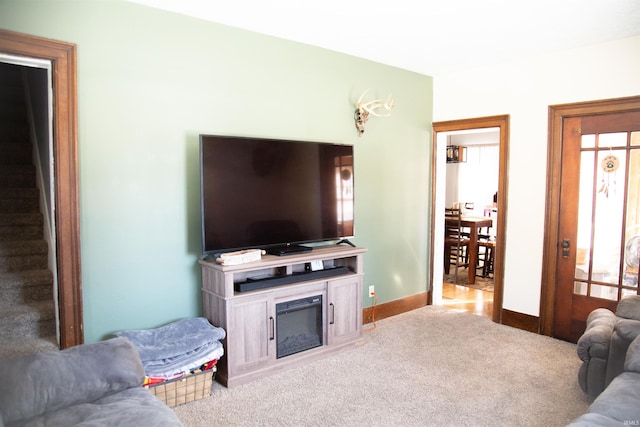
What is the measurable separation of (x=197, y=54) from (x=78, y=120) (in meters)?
0.95

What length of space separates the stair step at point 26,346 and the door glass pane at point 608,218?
4267 mm

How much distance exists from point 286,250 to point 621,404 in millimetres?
2274

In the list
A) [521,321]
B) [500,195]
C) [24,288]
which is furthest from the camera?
[500,195]

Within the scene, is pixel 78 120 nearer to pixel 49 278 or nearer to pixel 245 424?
pixel 49 278

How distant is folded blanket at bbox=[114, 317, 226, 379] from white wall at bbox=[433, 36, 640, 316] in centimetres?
295

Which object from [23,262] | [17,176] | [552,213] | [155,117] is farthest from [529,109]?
[17,176]

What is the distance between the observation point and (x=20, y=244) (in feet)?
12.4

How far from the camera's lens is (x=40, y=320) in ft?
10.3

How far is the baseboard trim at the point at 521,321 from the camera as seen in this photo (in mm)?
4145

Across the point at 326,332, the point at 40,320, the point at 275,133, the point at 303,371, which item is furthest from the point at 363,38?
the point at 40,320

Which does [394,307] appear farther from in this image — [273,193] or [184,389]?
[184,389]

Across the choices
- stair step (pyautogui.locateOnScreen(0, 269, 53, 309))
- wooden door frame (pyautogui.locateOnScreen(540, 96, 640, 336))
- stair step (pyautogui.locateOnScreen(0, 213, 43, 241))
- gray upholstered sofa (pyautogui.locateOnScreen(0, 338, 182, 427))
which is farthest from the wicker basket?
wooden door frame (pyautogui.locateOnScreen(540, 96, 640, 336))

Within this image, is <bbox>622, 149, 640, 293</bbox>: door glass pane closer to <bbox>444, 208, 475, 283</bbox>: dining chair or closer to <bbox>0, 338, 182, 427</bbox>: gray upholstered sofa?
<bbox>444, 208, 475, 283</bbox>: dining chair

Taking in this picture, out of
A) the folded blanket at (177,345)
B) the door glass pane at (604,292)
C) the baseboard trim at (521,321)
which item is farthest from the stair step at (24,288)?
the door glass pane at (604,292)
